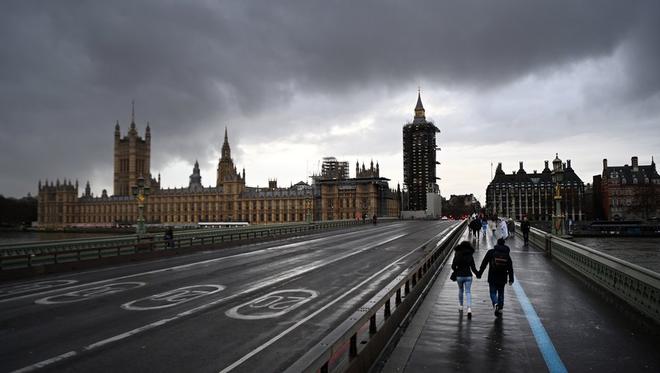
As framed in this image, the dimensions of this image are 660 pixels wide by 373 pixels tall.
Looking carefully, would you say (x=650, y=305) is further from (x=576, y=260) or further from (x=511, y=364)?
(x=576, y=260)

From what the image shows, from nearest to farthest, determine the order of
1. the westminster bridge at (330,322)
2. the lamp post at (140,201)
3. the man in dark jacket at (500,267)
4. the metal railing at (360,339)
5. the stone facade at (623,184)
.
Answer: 1. the metal railing at (360,339)
2. the westminster bridge at (330,322)
3. the man in dark jacket at (500,267)
4. the lamp post at (140,201)
5. the stone facade at (623,184)

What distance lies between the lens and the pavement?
24.2 ft

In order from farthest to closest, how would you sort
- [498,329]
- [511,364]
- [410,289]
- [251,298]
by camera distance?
[251,298]
[410,289]
[498,329]
[511,364]

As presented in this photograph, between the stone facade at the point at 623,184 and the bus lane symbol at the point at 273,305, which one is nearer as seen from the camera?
the bus lane symbol at the point at 273,305

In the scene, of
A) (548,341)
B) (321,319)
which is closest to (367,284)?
(321,319)

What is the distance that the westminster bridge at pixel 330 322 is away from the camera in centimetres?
757

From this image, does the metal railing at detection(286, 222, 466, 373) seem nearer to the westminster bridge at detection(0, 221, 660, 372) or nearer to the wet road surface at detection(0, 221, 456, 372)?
the westminster bridge at detection(0, 221, 660, 372)

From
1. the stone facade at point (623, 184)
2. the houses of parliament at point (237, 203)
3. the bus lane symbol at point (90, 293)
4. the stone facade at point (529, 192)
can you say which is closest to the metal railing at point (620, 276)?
the bus lane symbol at point (90, 293)

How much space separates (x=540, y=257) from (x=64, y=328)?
72.6 ft

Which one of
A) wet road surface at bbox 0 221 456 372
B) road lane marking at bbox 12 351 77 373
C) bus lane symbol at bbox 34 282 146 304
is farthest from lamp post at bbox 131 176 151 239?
road lane marking at bbox 12 351 77 373

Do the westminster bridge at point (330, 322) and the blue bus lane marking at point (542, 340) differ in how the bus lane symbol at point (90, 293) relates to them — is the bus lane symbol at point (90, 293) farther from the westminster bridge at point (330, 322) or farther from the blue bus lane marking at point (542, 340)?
the blue bus lane marking at point (542, 340)

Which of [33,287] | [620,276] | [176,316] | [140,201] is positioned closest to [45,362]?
[176,316]

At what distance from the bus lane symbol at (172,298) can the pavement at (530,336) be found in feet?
22.6

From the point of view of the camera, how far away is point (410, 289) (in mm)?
12367
